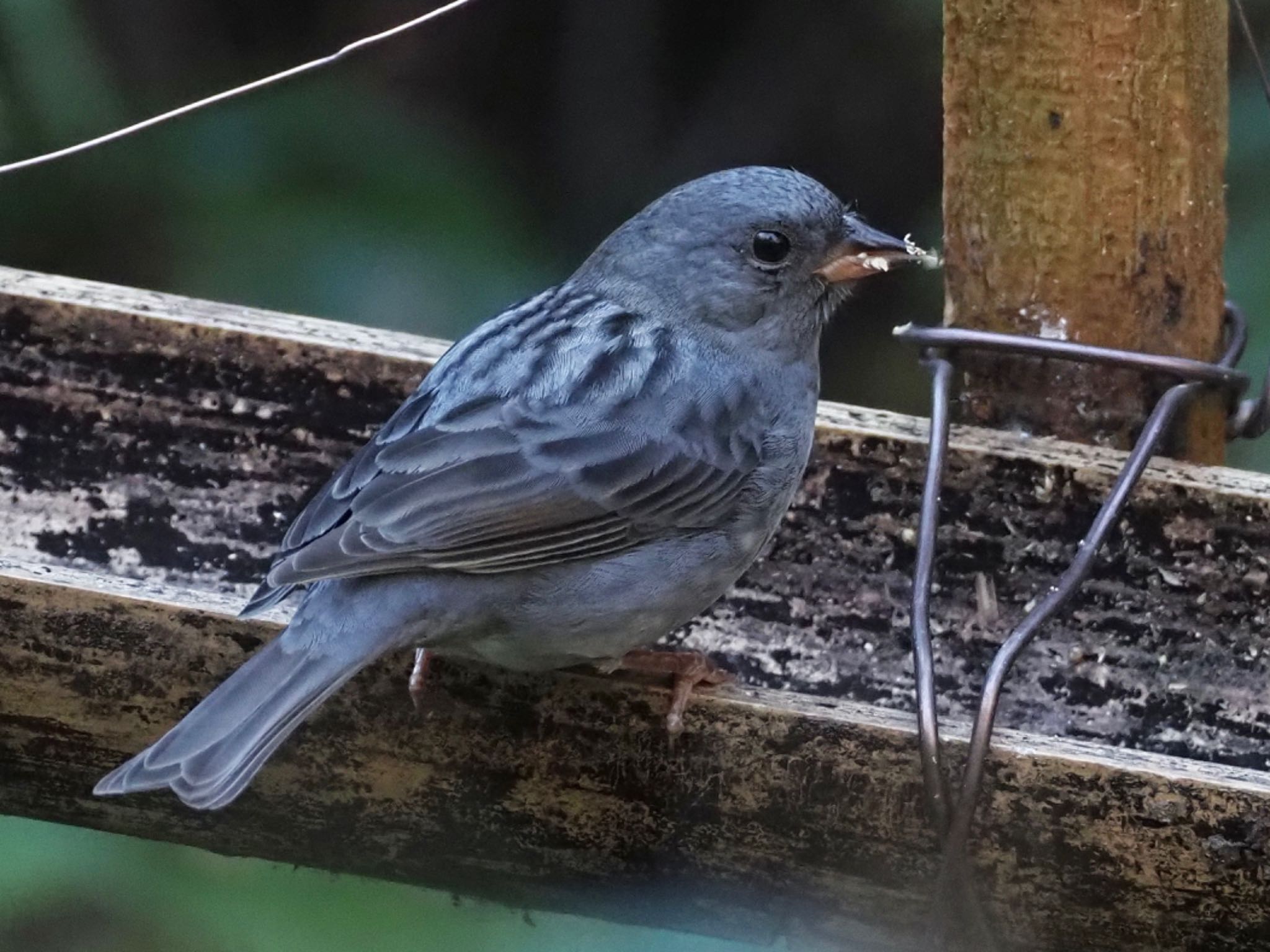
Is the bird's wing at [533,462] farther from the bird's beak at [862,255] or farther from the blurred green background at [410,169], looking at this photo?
the blurred green background at [410,169]

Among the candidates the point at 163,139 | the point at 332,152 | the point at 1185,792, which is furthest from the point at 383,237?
Result: the point at 1185,792

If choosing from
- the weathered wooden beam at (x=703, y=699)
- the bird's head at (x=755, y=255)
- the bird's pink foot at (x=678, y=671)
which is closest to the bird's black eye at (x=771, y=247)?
the bird's head at (x=755, y=255)

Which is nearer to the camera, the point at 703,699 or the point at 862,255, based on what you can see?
the point at 703,699

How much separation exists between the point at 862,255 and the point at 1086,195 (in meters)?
0.40

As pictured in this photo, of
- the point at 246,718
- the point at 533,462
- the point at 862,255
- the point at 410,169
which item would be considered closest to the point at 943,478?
the point at 862,255

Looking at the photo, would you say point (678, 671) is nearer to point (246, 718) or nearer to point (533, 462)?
point (533, 462)

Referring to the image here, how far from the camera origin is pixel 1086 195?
2.83 meters

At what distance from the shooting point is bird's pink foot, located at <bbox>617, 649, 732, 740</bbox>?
6.88ft

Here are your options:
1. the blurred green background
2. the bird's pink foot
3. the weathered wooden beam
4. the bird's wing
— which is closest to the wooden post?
the weathered wooden beam

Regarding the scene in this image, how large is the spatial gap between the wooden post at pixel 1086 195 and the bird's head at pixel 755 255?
0.26 metres

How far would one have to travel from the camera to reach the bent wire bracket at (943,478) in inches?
75.0

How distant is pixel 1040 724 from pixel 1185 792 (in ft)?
1.92

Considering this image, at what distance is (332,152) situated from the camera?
3807 mm

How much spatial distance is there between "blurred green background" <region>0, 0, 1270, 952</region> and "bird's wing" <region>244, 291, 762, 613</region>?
1.80ft
